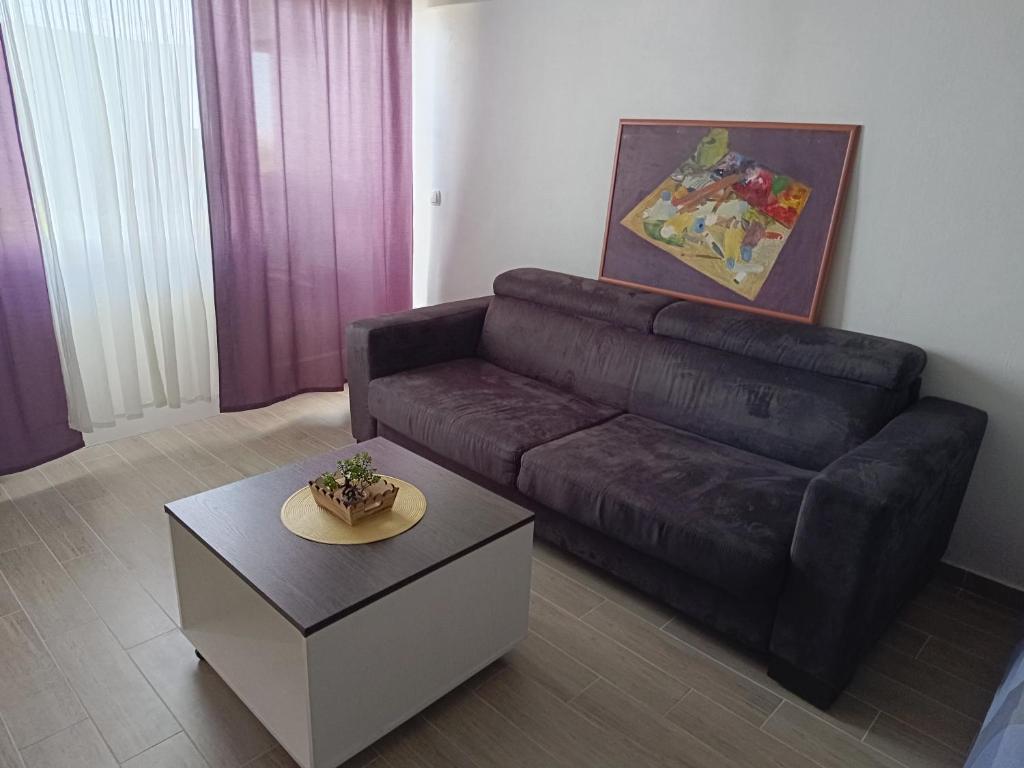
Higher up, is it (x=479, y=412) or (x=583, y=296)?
(x=583, y=296)

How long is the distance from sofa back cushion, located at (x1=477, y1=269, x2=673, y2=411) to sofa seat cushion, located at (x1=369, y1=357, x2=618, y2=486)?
0.08 m

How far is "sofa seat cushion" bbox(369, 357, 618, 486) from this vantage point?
254 cm

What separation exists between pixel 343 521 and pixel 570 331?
1.54 metres

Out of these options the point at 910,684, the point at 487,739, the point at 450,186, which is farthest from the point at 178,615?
the point at 450,186

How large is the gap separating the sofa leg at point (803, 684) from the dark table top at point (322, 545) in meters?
0.83

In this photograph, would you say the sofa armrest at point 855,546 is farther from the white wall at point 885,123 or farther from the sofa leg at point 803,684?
the white wall at point 885,123

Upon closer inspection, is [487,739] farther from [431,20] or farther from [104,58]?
[431,20]

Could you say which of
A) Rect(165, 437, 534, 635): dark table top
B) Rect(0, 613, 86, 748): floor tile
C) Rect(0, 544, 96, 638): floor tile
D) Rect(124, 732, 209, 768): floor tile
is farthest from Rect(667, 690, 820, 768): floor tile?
Rect(0, 544, 96, 638): floor tile

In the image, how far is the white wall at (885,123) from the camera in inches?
87.0

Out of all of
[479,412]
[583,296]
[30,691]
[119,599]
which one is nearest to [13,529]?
[119,599]

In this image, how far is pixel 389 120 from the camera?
3812 millimetres

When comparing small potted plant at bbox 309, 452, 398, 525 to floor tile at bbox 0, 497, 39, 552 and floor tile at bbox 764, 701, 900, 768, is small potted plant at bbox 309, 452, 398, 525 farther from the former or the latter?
floor tile at bbox 0, 497, 39, 552

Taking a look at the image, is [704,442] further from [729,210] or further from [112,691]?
[112,691]

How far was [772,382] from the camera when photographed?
2467 mm
